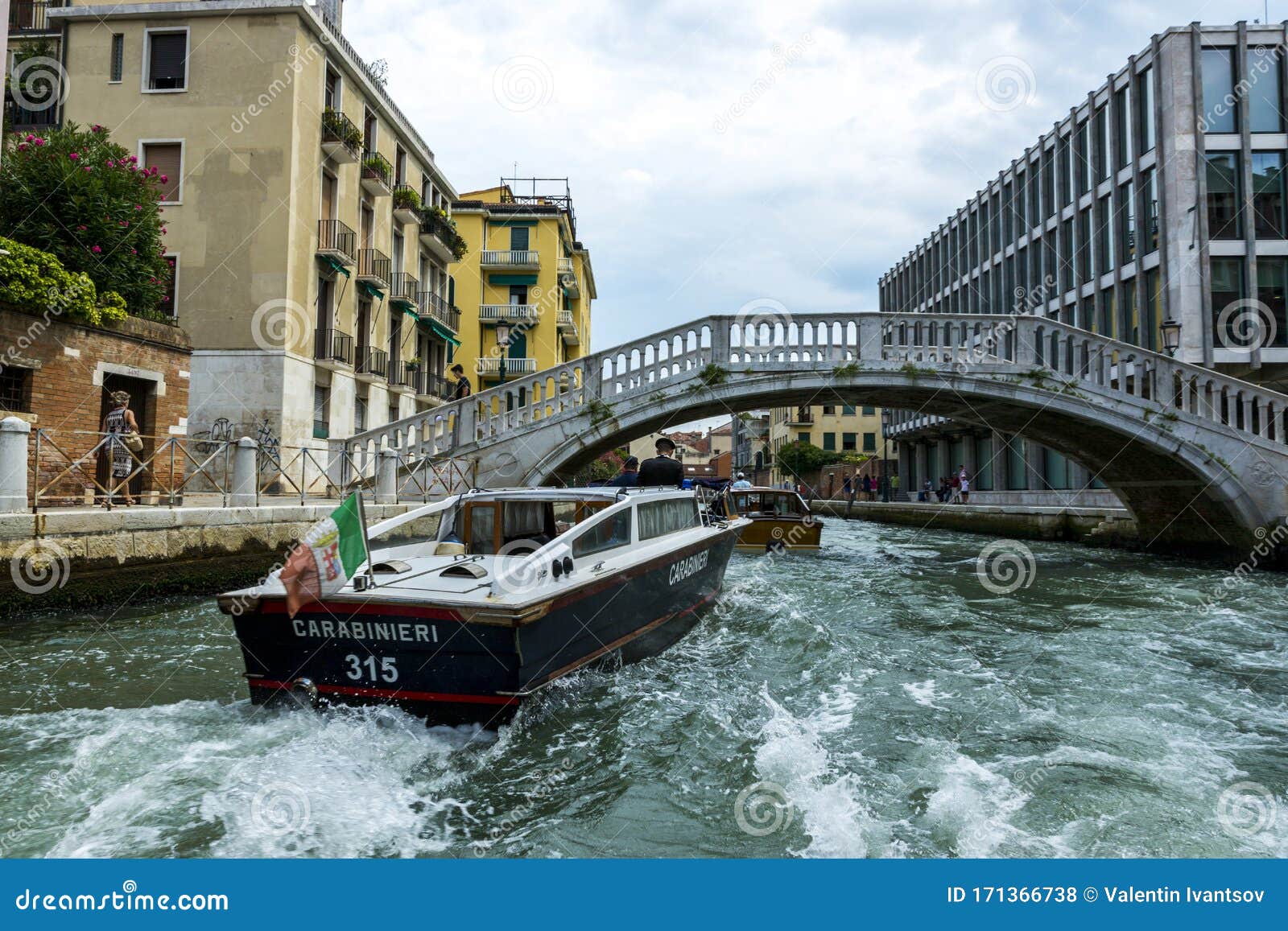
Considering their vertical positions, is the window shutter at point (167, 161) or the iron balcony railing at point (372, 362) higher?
the window shutter at point (167, 161)

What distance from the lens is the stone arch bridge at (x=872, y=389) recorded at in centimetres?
1347

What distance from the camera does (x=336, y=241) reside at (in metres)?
18.2

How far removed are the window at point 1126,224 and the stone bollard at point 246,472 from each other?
73.1ft

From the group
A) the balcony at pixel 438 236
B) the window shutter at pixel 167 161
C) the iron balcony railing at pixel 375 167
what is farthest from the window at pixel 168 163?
the balcony at pixel 438 236

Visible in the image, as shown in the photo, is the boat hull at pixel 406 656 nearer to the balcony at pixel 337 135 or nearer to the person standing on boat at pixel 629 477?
the person standing on boat at pixel 629 477

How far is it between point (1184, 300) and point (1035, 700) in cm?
1907

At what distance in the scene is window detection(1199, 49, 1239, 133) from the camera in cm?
2070

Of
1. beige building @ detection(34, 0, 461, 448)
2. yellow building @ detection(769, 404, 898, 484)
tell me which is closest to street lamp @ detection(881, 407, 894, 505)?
yellow building @ detection(769, 404, 898, 484)

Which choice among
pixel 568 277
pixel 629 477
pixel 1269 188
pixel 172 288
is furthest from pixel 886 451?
pixel 629 477

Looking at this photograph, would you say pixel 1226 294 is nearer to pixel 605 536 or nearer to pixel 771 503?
pixel 771 503

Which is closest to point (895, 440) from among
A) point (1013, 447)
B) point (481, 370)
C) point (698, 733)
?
point (1013, 447)

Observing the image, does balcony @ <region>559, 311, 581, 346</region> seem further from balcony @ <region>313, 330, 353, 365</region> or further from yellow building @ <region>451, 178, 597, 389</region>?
balcony @ <region>313, 330, 353, 365</region>

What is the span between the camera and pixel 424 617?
13.4ft

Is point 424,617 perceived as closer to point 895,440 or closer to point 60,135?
point 60,135
